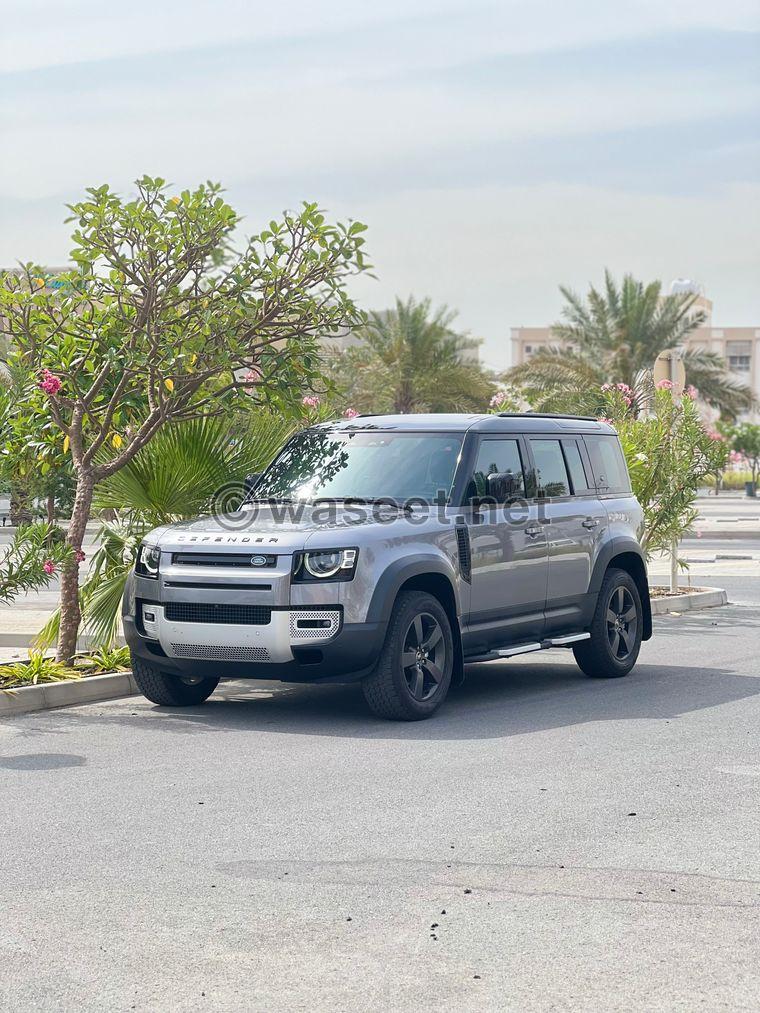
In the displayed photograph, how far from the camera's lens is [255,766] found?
26.6ft

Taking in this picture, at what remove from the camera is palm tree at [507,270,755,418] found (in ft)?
158

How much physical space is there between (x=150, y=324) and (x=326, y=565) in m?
2.95

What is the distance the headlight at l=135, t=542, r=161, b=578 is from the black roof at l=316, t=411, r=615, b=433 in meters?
1.88

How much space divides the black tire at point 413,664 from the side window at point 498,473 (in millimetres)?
1018

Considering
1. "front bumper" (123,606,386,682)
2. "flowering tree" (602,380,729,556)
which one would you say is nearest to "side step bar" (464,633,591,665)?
"front bumper" (123,606,386,682)

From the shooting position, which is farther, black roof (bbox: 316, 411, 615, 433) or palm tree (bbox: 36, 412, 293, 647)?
palm tree (bbox: 36, 412, 293, 647)

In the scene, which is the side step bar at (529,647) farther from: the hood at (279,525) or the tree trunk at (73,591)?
the tree trunk at (73,591)

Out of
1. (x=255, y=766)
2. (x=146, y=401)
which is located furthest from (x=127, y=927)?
(x=146, y=401)

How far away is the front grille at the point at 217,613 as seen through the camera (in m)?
9.26

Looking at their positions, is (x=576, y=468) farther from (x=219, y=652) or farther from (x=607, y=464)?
(x=219, y=652)

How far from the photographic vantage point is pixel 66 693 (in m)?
10.5

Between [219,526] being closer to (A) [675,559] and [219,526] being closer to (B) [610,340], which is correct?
(A) [675,559]

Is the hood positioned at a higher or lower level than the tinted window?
lower

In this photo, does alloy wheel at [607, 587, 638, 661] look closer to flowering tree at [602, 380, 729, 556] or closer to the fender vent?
the fender vent
